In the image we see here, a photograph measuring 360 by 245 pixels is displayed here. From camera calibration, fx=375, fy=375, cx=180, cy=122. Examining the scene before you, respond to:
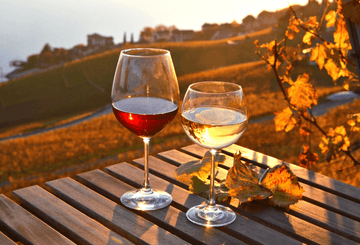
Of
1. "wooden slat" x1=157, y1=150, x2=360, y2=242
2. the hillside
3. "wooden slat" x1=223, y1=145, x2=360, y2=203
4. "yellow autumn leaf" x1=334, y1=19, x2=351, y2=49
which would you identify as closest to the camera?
"wooden slat" x1=157, y1=150, x2=360, y2=242

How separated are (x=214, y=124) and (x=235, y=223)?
1.29 feet

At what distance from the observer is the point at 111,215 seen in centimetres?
144

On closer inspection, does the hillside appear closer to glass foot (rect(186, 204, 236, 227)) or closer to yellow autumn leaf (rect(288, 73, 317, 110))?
yellow autumn leaf (rect(288, 73, 317, 110))

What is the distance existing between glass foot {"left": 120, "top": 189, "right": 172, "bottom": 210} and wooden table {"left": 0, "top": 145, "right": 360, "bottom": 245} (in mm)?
27

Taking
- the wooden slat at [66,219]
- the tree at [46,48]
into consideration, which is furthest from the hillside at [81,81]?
the wooden slat at [66,219]

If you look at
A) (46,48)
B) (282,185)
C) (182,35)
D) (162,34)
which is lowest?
(46,48)

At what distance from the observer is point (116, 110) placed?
1542mm

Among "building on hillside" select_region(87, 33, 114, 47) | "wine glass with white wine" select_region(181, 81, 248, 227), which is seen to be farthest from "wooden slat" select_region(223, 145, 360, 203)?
"building on hillside" select_region(87, 33, 114, 47)

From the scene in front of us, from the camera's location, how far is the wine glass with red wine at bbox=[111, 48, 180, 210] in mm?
1498

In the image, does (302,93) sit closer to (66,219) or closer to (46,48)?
(66,219)

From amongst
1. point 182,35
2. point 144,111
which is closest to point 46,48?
point 182,35

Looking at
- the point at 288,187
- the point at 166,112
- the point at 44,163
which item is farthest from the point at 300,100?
the point at 44,163

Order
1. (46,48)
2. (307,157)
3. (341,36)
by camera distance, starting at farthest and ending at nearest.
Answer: (46,48) → (307,157) → (341,36)

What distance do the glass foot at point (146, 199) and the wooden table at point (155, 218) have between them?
27 mm
